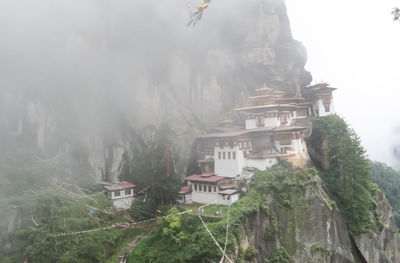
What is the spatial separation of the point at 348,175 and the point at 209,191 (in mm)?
14505

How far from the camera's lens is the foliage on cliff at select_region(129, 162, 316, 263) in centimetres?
1700

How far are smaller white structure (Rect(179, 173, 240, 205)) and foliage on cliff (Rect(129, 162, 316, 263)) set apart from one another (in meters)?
1.98

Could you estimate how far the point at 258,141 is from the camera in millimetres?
29688

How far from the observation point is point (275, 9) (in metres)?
41.3

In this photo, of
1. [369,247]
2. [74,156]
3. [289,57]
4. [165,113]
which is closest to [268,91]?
[289,57]

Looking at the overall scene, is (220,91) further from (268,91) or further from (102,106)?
(102,106)

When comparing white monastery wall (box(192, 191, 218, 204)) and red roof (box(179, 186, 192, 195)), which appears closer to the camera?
white monastery wall (box(192, 191, 218, 204))

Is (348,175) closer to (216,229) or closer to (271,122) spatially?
(271,122)

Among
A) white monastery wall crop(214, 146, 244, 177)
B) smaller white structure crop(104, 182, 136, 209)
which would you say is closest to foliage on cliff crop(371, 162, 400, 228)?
white monastery wall crop(214, 146, 244, 177)

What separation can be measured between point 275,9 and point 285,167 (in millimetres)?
27118

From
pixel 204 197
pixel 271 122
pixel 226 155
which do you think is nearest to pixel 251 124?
pixel 271 122

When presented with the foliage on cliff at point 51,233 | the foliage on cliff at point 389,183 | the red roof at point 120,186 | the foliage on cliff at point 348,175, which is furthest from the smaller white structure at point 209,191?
the foliage on cliff at point 389,183

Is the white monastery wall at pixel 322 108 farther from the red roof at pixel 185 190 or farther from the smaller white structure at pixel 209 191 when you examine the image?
the red roof at pixel 185 190

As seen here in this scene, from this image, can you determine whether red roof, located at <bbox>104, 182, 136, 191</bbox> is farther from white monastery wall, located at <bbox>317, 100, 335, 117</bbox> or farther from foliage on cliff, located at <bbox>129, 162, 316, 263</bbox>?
white monastery wall, located at <bbox>317, 100, 335, 117</bbox>
